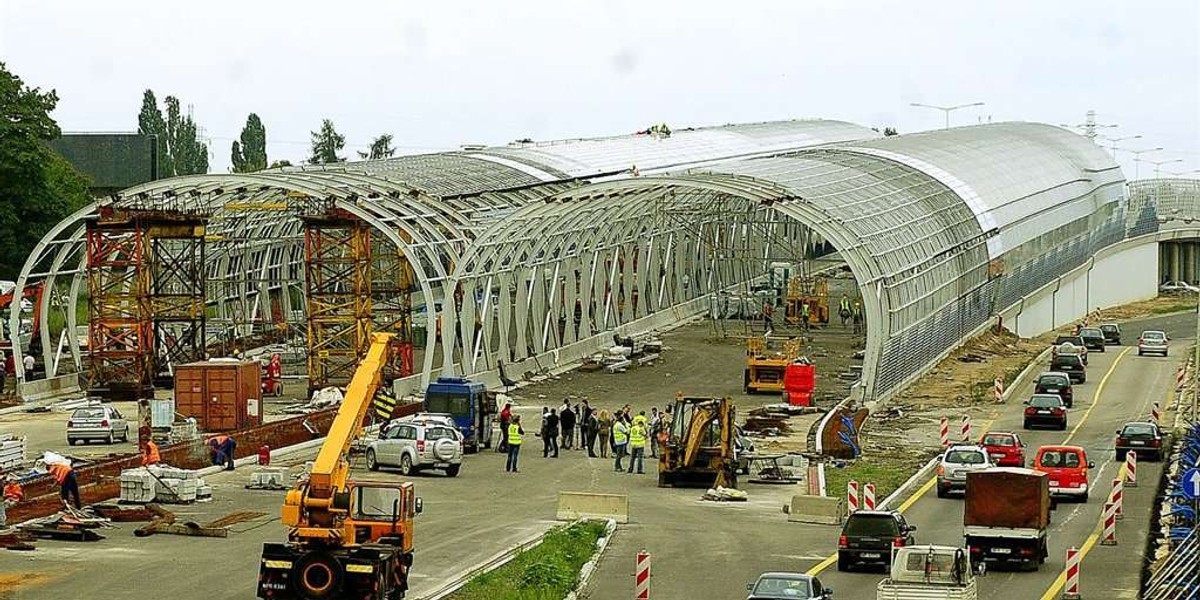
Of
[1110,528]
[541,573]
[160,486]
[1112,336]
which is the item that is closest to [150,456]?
[160,486]

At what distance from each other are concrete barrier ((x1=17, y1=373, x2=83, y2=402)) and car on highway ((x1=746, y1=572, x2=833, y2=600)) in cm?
4204

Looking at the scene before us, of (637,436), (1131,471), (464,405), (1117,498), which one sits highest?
(464,405)

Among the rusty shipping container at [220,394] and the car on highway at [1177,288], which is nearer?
the rusty shipping container at [220,394]

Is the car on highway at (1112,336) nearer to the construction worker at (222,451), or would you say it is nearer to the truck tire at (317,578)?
the construction worker at (222,451)

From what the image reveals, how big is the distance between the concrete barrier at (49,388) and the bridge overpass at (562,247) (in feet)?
3.79

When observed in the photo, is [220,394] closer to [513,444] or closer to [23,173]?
[513,444]

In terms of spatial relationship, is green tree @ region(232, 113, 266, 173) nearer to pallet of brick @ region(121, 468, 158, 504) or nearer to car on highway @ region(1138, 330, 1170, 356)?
car on highway @ region(1138, 330, 1170, 356)

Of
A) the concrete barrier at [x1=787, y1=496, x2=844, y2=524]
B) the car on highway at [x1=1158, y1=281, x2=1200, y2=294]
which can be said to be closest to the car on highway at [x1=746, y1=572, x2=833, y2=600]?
the concrete barrier at [x1=787, y1=496, x2=844, y2=524]

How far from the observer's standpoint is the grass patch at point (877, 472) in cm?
4350

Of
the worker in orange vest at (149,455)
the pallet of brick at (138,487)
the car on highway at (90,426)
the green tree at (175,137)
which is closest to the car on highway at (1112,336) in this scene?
the car on highway at (90,426)

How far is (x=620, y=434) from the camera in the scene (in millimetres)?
48031

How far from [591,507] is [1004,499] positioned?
28.4ft

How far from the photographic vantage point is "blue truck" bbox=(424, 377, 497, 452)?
5059 cm

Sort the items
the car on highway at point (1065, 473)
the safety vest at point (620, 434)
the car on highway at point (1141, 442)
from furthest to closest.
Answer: the car on highway at point (1141, 442) → the safety vest at point (620, 434) → the car on highway at point (1065, 473)
